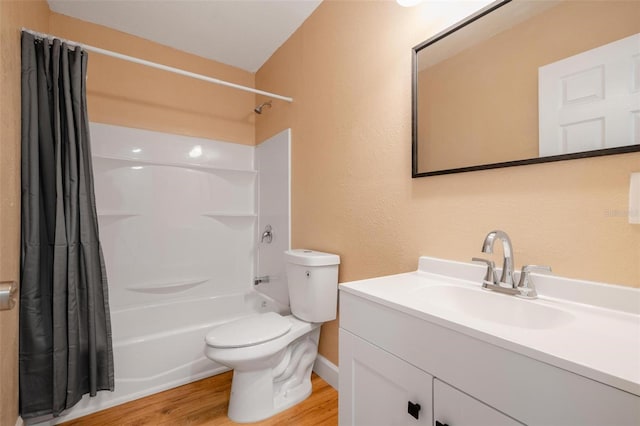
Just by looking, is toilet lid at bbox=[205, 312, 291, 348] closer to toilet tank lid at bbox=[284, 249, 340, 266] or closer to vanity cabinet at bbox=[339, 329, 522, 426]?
toilet tank lid at bbox=[284, 249, 340, 266]

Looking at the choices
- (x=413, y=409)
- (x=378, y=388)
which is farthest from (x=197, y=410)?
(x=413, y=409)

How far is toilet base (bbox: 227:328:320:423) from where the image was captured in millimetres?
1399

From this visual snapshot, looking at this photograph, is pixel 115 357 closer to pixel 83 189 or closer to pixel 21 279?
pixel 21 279

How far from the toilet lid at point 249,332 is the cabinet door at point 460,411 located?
0.92m

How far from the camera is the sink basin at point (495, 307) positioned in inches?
29.6

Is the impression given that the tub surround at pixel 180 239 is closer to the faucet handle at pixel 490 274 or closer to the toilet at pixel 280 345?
the toilet at pixel 280 345

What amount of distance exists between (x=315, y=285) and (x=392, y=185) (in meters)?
0.69

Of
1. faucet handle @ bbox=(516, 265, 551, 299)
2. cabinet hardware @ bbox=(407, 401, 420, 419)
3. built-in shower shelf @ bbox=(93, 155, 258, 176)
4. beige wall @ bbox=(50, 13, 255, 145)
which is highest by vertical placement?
beige wall @ bbox=(50, 13, 255, 145)

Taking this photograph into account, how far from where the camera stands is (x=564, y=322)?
0.71 metres

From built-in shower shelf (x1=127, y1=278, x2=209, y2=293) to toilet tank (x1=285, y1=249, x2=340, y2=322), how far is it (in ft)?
Answer: 3.82

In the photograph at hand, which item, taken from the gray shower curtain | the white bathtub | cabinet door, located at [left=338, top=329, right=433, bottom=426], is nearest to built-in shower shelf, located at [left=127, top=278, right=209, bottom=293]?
the white bathtub

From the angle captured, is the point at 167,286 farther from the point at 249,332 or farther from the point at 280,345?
the point at 280,345

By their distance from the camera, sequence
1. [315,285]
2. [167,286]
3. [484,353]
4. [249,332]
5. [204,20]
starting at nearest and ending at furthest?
1. [484,353]
2. [249,332]
3. [315,285]
4. [204,20]
5. [167,286]

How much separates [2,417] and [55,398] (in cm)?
22
